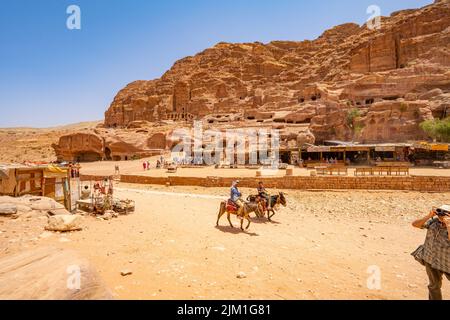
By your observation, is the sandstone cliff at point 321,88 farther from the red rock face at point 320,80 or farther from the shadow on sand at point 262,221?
the shadow on sand at point 262,221

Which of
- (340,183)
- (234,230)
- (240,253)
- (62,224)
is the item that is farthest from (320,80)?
(62,224)

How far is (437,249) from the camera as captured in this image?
3760 mm

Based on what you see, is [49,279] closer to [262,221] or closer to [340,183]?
[262,221]

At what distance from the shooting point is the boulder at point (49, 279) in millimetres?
3523

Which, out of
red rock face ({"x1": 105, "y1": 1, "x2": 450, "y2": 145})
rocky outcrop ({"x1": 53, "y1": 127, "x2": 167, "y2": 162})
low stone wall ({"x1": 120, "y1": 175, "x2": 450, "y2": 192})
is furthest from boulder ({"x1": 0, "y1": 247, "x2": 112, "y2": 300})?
rocky outcrop ({"x1": 53, "y1": 127, "x2": 167, "y2": 162})

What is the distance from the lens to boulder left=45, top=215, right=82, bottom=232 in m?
7.34

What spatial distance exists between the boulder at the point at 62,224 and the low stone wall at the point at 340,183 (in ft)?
43.3

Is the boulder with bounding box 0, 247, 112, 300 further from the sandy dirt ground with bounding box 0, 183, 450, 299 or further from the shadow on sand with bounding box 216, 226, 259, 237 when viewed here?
the shadow on sand with bounding box 216, 226, 259, 237

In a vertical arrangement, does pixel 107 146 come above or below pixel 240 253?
above

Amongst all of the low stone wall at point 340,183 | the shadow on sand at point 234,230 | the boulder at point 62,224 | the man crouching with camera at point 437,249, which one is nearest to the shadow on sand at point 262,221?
the shadow on sand at point 234,230

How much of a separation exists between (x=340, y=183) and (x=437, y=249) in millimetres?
15139

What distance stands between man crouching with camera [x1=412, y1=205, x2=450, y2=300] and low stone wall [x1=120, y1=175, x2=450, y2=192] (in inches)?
587

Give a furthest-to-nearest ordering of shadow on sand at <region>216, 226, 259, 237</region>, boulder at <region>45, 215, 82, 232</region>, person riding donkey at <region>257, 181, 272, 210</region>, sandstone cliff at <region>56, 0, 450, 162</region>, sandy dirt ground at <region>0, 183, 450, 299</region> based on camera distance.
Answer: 1. sandstone cliff at <region>56, 0, 450, 162</region>
2. person riding donkey at <region>257, 181, 272, 210</region>
3. shadow on sand at <region>216, 226, 259, 237</region>
4. boulder at <region>45, 215, 82, 232</region>
5. sandy dirt ground at <region>0, 183, 450, 299</region>

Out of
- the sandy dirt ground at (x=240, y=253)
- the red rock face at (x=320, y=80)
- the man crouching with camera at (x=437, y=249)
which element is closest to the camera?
the man crouching with camera at (x=437, y=249)
